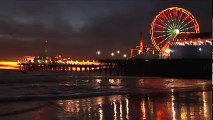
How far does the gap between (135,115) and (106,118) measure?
1.35 metres

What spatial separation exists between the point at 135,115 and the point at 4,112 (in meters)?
5.67

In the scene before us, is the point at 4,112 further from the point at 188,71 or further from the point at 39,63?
the point at 39,63

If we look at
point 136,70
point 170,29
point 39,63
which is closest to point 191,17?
point 170,29

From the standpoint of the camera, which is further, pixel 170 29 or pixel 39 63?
pixel 39 63

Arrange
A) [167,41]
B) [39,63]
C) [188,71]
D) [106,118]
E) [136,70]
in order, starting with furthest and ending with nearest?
[39,63] → [136,70] → [167,41] → [188,71] → [106,118]

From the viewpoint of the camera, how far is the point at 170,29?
66688mm

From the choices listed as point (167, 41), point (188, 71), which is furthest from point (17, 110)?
point (167, 41)

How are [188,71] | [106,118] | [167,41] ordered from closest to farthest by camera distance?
1. [106,118]
2. [188,71]
3. [167,41]

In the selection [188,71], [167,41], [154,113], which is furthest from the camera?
[167,41]

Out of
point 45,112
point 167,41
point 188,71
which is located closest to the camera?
point 45,112

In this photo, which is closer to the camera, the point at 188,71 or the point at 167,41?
the point at 188,71

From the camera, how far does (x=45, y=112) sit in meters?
14.8

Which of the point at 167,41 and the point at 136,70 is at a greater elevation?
the point at 167,41

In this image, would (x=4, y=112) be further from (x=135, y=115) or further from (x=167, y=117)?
(x=167, y=117)
